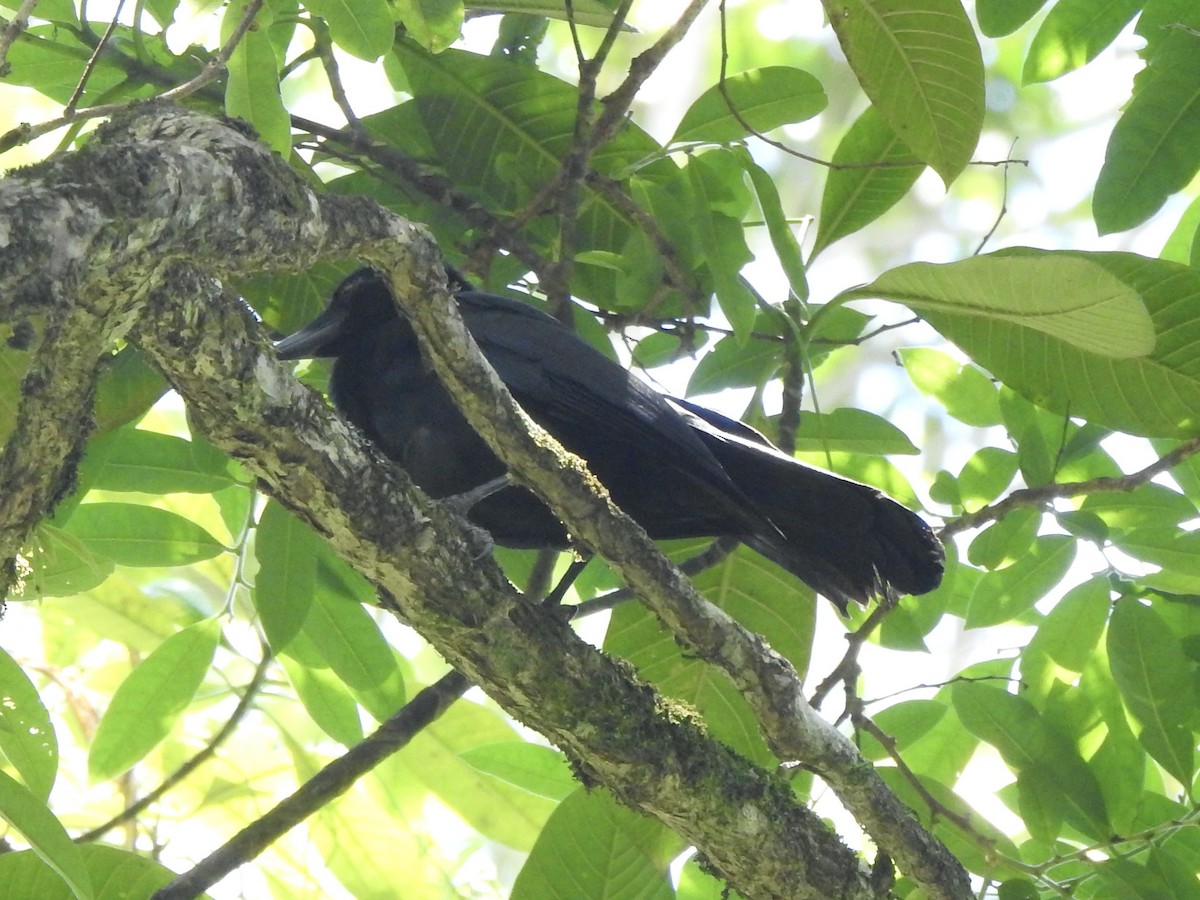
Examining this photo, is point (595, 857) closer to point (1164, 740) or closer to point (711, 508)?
point (711, 508)

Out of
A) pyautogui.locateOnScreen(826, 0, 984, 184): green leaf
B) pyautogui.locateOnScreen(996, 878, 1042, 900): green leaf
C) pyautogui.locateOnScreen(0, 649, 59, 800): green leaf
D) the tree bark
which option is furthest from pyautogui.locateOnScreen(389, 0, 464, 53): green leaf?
pyautogui.locateOnScreen(996, 878, 1042, 900): green leaf

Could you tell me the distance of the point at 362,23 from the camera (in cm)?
224

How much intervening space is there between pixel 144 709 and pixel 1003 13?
2.35 metres

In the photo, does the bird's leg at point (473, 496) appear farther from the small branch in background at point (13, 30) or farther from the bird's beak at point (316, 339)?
the small branch in background at point (13, 30)

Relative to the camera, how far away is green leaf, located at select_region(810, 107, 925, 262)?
2.87 meters

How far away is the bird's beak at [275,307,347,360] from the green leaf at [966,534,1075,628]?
1521mm

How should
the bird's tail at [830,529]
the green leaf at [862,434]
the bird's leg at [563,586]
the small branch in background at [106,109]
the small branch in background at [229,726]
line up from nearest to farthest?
1. the small branch in background at [106,109]
2. the bird's leg at [563,586]
3. the bird's tail at [830,529]
4. the green leaf at [862,434]
5. the small branch in background at [229,726]

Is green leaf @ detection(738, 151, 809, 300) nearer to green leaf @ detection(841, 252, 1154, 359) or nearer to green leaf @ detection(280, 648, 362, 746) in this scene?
green leaf @ detection(841, 252, 1154, 359)

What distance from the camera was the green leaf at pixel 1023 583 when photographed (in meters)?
2.76

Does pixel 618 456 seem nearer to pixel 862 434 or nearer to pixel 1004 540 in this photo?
pixel 862 434

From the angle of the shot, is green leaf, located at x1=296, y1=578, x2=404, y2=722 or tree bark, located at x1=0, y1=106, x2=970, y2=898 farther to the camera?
green leaf, located at x1=296, y1=578, x2=404, y2=722

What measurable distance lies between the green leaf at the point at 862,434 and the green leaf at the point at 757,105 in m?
0.68

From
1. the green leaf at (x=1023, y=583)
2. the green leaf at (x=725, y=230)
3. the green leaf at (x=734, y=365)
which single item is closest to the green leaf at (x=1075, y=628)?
the green leaf at (x=1023, y=583)

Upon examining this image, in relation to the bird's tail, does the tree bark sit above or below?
below
